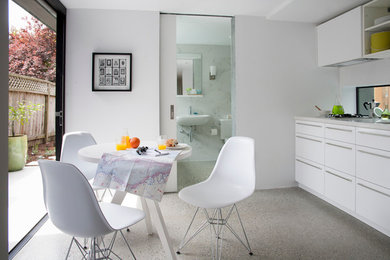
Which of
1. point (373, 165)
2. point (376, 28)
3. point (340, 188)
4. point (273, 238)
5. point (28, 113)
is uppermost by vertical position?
point (376, 28)

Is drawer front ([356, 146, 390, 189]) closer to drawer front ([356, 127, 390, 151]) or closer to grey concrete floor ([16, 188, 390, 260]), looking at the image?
drawer front ([356, 127, 390, 151])

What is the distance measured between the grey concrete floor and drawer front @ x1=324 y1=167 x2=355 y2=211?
0.51ft

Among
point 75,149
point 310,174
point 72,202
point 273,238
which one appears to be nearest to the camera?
point 72,202

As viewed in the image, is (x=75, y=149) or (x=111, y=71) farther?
(x=111, y=71)

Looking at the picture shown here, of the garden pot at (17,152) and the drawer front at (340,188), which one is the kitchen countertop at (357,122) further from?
the garden pot at (17,152)

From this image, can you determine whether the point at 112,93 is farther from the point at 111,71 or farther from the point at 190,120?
the point at 190,120

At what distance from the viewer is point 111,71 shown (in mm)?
3516

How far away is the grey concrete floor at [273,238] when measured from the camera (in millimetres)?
2100

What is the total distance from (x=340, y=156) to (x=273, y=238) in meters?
1.23

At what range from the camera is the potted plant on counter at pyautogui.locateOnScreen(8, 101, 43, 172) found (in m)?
2.20

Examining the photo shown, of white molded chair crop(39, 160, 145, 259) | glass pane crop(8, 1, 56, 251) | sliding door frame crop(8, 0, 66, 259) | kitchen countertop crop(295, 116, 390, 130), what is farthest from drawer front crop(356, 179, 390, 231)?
sliding door frame crop(8, 0, 66, 259)

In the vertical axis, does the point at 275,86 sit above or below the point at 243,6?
below

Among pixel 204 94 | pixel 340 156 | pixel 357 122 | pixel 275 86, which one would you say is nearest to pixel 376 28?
pixel 357 122

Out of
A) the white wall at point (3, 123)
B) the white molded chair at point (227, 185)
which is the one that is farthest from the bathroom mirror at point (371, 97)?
the white wall at point (3, 123)
